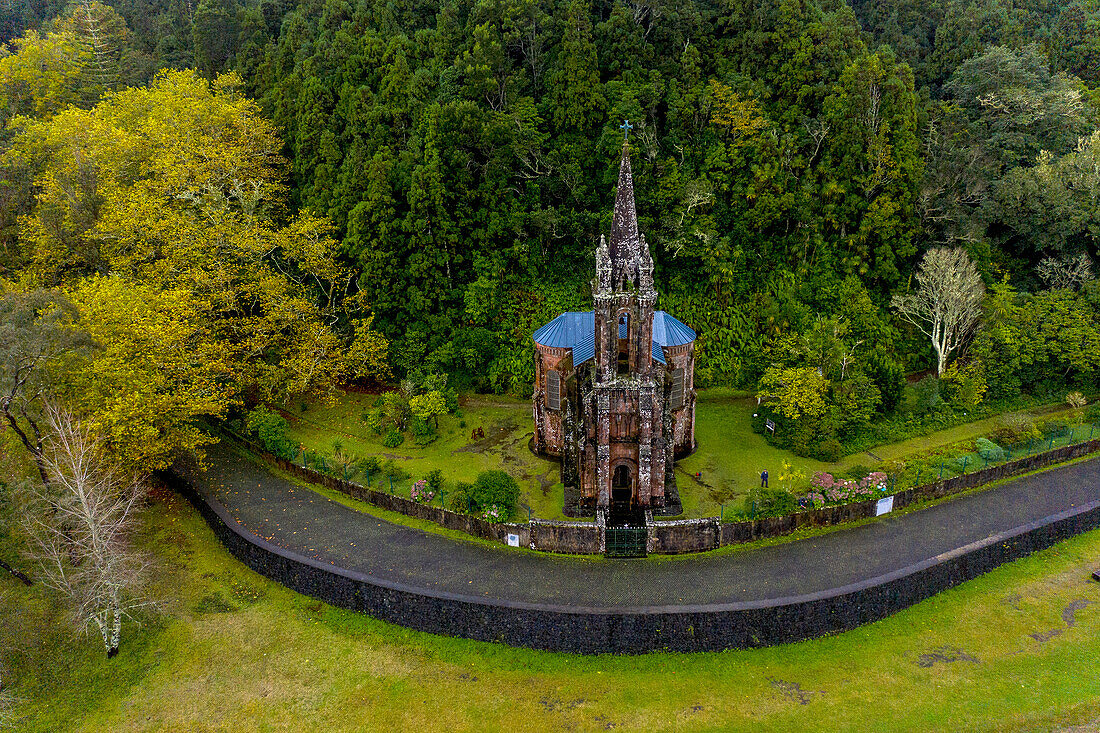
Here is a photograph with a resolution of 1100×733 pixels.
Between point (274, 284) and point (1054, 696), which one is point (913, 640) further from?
point (274, 284)

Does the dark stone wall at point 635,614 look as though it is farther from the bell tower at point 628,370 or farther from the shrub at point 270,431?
the shrub at point 270,431

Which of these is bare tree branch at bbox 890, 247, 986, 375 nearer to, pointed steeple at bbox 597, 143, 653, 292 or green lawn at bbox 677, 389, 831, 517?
green lawn at bbox 677, 389, 831, 517

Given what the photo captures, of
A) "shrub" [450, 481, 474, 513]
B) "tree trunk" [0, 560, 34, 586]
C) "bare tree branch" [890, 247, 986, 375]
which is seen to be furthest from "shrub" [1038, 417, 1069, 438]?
"tree trunk" [0, 560, 34, 586]

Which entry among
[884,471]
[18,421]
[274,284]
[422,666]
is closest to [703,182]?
[884,471]

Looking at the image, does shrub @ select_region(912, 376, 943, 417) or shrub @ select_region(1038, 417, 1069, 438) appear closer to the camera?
shrub @ select_region(1038, 417, 1069, 438)

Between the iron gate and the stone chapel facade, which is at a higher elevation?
the stone chapel facade

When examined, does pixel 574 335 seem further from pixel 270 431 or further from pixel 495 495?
pixel 270 431

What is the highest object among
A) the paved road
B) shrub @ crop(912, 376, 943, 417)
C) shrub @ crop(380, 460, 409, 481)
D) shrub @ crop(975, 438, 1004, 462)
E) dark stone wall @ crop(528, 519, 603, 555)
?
shrub @ crop(912, 376, 943, 417)

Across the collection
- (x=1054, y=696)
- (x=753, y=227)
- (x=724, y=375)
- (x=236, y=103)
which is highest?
(x=236, y=103)

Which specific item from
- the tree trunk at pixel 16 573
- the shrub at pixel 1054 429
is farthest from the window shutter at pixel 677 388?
the tree trunk at pixel 16 573
